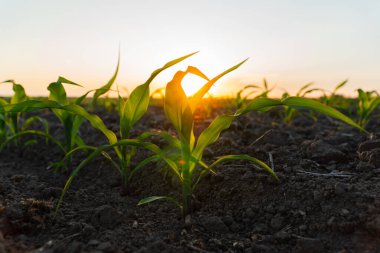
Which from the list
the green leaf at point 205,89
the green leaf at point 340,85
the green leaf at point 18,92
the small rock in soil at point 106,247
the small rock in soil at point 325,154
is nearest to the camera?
the small rock in soil at point 106,247

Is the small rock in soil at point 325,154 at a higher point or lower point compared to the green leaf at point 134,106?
lower

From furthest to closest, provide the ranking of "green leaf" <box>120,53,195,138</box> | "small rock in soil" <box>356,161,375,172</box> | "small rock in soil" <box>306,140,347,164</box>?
"small rock in soil" <box>306,140,347,164</box> < "small rock in soil" <box>356,161,375,172</box> < "green leaf" <box>120,53,195,138</box>

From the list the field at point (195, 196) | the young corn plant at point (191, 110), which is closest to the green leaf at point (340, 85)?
the field at point (195, 196)

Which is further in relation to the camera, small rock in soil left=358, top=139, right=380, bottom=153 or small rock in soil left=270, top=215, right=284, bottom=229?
small rock in soil left=358, top=139, right=380, bottom=153

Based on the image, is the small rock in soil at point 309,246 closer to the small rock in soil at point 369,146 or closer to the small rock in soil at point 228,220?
the small rock in soil at point 228,220

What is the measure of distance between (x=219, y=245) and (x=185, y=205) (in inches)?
10.3

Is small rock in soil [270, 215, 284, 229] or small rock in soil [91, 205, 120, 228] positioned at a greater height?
small rock in soil [91, 205, 120, 228]

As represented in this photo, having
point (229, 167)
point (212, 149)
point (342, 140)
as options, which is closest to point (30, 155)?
point (212, 149)

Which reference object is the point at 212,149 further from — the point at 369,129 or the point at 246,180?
the point at 369,129

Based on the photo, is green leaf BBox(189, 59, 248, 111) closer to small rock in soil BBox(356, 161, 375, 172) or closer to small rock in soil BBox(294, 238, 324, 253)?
small rock in soil BBox(294, 238, 324, 253)

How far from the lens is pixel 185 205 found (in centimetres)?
167

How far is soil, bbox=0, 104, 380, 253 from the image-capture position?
4.74 ft

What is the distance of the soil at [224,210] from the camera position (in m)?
1.45

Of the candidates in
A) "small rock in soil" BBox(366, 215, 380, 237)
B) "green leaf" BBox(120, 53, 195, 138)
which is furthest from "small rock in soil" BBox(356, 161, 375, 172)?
"green leaf" BBox(120, 53, 195, 138)
